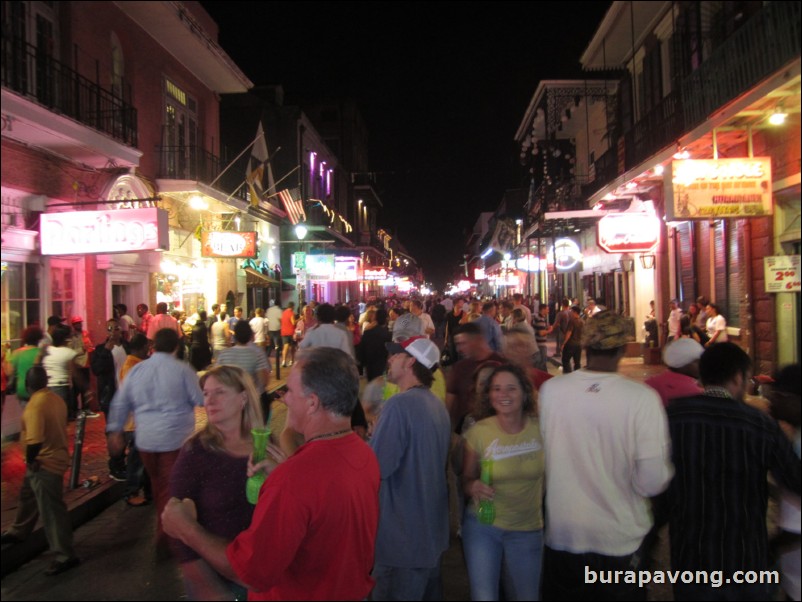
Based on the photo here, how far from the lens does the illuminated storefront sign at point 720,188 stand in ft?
32.3

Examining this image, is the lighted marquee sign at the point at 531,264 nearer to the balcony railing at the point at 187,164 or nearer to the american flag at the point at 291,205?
the american flag at the point at 291,205

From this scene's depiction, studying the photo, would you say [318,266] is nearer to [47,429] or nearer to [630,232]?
[630,232]

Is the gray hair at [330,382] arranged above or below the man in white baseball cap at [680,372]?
above

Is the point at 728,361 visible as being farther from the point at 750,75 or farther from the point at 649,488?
the point at 750,75

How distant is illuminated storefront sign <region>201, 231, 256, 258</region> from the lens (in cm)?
1669

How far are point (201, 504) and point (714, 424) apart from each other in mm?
2435

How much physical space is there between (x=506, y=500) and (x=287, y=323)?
14254 millimetres

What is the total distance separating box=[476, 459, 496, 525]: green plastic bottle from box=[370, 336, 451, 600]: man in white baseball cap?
0.21 metres

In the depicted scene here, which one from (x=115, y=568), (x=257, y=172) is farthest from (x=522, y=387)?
(x=257, y=172)

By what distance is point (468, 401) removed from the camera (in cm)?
541

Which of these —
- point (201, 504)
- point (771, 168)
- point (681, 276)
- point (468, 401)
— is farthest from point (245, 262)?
point (201, 504)

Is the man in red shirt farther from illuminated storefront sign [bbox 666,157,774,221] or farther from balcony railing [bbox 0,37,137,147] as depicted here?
illuminated storefront sign [bbox 666,157,774,221]

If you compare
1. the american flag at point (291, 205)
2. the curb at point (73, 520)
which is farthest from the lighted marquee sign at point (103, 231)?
the american flag at point (291, 205)

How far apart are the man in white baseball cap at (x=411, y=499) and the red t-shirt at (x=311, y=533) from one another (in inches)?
42.2
